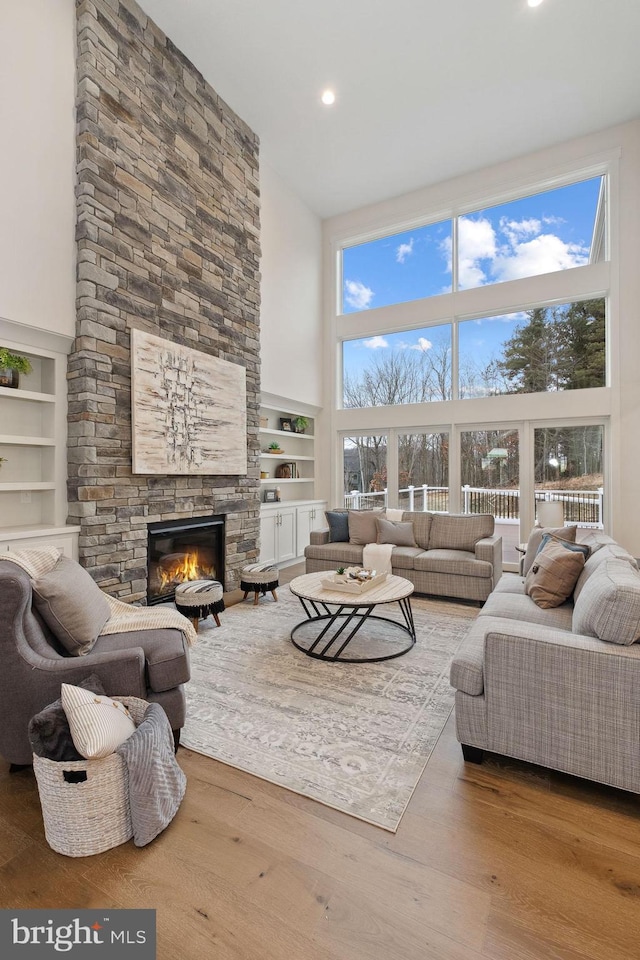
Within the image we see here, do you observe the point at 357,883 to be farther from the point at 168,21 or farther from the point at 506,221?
the point at 506,221

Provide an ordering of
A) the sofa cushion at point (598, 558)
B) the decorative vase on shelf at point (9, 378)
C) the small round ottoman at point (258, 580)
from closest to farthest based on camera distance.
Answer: the sofa cushion at point (598, 558) → the decorative vase on shelf at point (9, 378) → the small round ottoman at point (258, 580)

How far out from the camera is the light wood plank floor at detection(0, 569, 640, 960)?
1.25 meters

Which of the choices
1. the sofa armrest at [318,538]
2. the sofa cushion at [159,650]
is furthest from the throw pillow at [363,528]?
the sofa cushion at [159,650]

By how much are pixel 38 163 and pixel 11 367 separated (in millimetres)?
1505

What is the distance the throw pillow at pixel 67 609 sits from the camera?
204 centimetres

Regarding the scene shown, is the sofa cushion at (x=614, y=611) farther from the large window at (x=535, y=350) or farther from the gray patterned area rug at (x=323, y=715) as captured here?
the large window at (x=535, y=350)

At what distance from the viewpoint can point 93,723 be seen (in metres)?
1.55

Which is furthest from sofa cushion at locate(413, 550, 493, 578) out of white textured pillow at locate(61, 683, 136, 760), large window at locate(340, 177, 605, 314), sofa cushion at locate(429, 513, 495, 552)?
large window at locate(340, 177, 605, 314)

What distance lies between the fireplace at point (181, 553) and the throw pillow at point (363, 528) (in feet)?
4.99

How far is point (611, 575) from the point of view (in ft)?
6.92

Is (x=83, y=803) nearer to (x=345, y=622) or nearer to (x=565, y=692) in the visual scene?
(x=565, y=692)

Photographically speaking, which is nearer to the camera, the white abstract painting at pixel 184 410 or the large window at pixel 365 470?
the white abstract painting at pixel 184 410

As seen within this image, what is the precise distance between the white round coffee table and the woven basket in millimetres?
1654

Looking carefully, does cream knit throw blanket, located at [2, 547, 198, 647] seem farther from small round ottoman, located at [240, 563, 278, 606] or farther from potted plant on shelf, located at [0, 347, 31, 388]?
small round ottoman, located at [240, 563, 278, 606]
